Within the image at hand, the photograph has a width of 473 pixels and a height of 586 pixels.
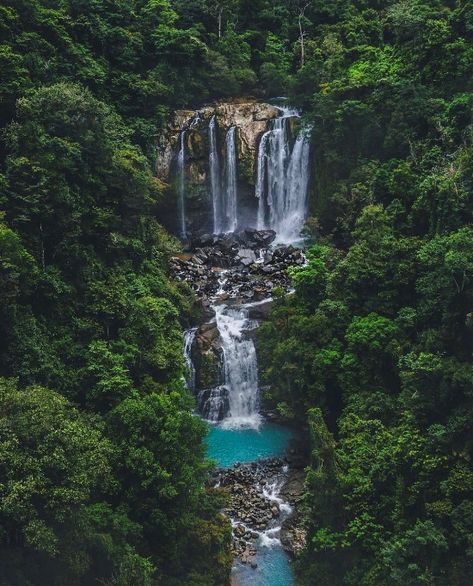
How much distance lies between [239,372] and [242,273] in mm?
6971

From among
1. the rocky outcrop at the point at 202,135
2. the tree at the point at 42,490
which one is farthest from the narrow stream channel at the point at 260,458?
the rocky outcrop at the point at 202,135

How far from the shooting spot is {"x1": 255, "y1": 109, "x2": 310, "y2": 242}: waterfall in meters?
37.5

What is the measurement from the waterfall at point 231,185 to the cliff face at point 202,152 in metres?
0.28

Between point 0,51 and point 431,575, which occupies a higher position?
point 0,51

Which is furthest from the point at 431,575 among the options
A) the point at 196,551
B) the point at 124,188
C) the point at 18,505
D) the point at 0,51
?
the point at 0,51

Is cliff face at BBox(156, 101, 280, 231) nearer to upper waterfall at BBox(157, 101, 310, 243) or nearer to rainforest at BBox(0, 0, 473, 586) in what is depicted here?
upper waterfall at BBox(157, 101, 310, 243)

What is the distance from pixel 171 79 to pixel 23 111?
54.0 ft

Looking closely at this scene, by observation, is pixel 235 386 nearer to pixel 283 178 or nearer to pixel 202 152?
pixel 283 178

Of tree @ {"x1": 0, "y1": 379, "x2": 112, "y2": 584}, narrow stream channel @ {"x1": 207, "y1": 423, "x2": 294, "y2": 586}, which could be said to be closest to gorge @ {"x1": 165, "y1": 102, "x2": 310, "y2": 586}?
narrow stream channel @ {"x1": 207, "y1": 423, "x2": 294, "y2": 586}

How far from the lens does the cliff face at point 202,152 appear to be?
37.7m

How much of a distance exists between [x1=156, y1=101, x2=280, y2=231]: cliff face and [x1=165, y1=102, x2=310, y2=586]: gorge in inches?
2.4

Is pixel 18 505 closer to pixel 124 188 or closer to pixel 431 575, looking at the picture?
pixel 431 575

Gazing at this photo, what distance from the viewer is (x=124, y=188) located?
90.0ft

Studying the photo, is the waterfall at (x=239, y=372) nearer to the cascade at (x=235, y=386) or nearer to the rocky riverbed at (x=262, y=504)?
the cascade at (x=235, y=386)
